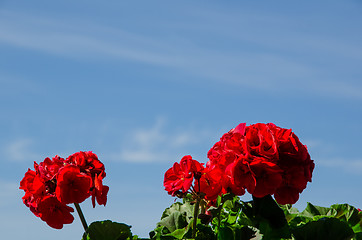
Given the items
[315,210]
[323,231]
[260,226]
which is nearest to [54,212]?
[260,226]

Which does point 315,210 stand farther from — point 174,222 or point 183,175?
point 183,175

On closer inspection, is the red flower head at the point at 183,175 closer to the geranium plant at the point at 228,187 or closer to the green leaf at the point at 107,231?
the geranium plant at the point at 228,187

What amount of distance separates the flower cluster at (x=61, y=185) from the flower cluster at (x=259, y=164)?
0.49 m

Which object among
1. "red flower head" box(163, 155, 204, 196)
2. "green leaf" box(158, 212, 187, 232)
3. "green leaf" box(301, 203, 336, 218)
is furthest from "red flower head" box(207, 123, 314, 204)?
"green leaf" box(301, 203, 336, 218)

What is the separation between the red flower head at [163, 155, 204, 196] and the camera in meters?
2.25

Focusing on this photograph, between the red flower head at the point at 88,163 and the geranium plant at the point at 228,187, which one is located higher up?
the red flower head at the point at 88,163

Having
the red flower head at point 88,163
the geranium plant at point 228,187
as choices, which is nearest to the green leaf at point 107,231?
the geranium plant at point 228,187

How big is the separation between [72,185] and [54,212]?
0.23 m

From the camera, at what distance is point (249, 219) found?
225cm

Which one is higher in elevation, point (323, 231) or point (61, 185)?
point (61, 185)

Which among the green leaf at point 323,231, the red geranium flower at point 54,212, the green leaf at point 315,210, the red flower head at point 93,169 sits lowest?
the green leaf at point 323,231

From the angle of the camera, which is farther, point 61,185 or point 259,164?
point 61,185

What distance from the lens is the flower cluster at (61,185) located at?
91.1 inches

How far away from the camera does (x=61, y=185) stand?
2291 mm
